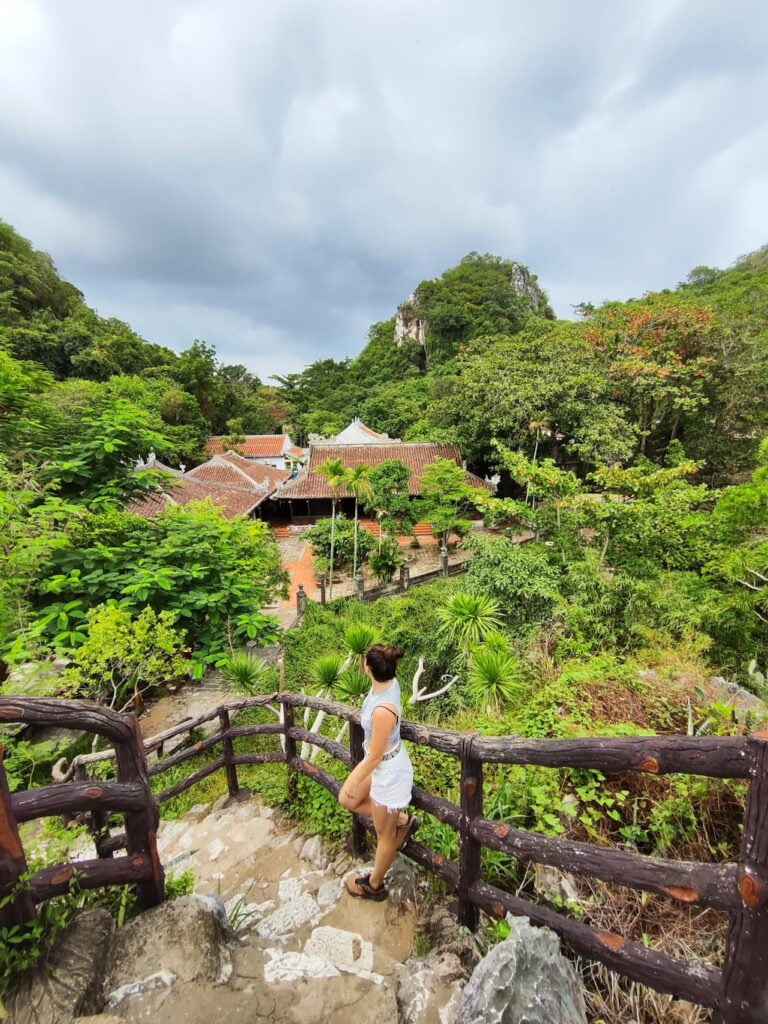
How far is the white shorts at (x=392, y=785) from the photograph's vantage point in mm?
2133

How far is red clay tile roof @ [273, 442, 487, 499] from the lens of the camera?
20609 mm

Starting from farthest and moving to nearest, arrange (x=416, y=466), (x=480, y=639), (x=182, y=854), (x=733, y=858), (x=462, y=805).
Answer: (x=416, y=466) → (x=480, y=639) → (x=182, y=854) → (x=733, y=858) → (x=462, y=805)

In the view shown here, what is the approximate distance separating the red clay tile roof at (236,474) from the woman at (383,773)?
19.2 m

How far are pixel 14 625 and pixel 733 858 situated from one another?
603 cm

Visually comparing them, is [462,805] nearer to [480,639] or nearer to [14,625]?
[14,625]

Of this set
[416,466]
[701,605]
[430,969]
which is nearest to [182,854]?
[430,969]

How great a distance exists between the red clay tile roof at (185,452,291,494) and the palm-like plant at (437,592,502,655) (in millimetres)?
15089

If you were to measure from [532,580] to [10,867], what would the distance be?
7.68 meters

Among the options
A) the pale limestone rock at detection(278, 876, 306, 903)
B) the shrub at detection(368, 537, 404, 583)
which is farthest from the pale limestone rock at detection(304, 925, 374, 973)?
the shrub at detection(368, 537, 404, 583)

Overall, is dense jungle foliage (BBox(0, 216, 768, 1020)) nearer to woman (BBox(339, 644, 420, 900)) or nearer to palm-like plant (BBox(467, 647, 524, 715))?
palm-like plant (BBox(467, 647, 524, 715))

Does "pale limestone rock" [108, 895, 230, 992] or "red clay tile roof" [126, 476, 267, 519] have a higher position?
"red clay tile roof" [126, 476, 267, 519]

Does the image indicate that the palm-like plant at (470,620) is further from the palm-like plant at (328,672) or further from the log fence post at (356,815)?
the log fence post at (356,815)

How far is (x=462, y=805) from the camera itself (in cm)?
197

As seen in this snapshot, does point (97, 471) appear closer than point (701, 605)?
Yes
